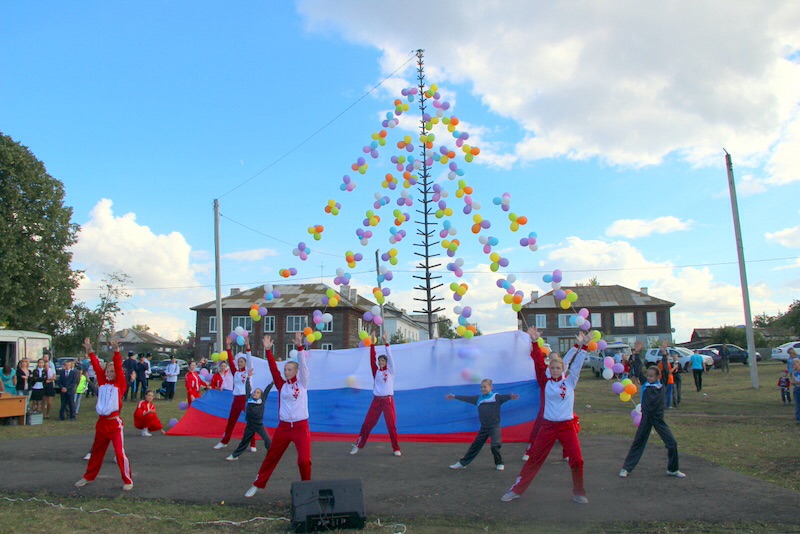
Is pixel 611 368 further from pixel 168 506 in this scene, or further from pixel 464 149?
pixel 168 506

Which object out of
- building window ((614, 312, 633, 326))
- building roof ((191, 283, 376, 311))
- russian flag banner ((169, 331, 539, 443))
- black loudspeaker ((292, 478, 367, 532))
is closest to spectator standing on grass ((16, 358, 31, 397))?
russian flag banner ((169, 331, 539, 443))

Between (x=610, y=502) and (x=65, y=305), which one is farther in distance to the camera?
(x=65, y=305)

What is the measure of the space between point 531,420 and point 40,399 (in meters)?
13.7

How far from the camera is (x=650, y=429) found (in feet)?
27.4

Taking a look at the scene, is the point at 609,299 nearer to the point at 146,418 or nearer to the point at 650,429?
the point at 146,418

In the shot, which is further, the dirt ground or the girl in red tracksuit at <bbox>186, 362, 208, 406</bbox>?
the girl in red tracksuit at <bbox>186, 362, 208, 406</bbox>

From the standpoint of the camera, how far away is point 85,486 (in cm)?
799

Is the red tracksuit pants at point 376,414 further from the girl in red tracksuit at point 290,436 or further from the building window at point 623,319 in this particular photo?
the building window at point 623,319

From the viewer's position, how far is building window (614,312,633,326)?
56.6 metres

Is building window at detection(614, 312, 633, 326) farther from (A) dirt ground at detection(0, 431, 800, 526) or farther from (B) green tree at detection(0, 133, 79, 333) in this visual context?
(A) dirt ground at detection(0, 431, 800, 526)

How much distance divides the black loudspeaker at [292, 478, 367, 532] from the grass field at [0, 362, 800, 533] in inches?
10.2

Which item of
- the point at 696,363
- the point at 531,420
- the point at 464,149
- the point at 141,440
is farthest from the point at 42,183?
the point at 696,363

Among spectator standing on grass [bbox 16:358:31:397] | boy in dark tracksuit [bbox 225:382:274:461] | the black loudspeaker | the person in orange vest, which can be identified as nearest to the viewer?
the black loudspeaker

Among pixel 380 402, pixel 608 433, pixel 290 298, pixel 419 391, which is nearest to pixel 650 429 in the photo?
pixel 608 433
